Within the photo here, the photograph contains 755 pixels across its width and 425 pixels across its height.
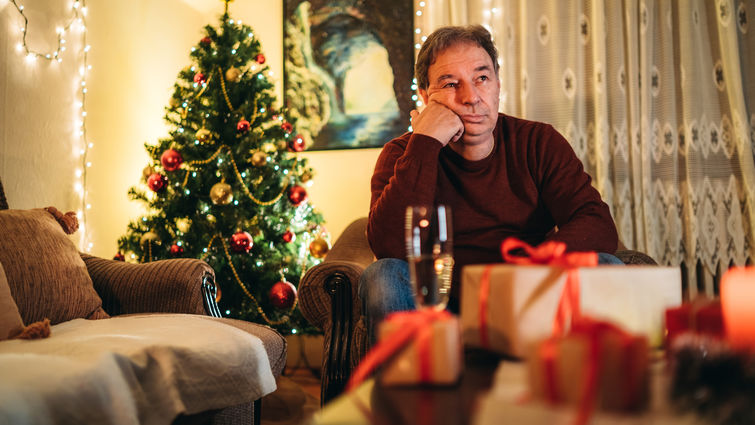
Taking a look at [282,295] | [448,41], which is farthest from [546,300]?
[282,295]

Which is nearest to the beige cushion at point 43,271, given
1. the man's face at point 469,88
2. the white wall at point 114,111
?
the white wall at point 114,111

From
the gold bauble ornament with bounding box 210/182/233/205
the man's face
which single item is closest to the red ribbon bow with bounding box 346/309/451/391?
the man's face

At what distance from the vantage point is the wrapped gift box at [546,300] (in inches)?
29.6

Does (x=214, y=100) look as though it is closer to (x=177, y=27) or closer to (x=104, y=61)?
(x=104, y=61)

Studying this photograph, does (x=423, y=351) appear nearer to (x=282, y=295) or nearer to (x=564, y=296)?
(x=564, y=296)

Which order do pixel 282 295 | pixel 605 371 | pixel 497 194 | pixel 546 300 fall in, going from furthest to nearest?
1. pixel 282 295
2. pixel 497 194
3. pixel 546 300
4. pixel 605 371

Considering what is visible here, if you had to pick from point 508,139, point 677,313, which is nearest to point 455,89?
point 508,139

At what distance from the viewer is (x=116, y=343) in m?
1.24

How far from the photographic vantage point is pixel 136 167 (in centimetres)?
338

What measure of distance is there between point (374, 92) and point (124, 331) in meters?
2.38

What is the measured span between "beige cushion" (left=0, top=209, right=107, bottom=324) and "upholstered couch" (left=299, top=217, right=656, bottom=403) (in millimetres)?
626

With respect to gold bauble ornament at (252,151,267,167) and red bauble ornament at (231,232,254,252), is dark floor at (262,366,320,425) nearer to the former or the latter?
red bauble ornament at (231,232,254,252)

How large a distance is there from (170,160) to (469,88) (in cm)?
186

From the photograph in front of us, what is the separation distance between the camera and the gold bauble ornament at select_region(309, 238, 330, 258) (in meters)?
3.08
